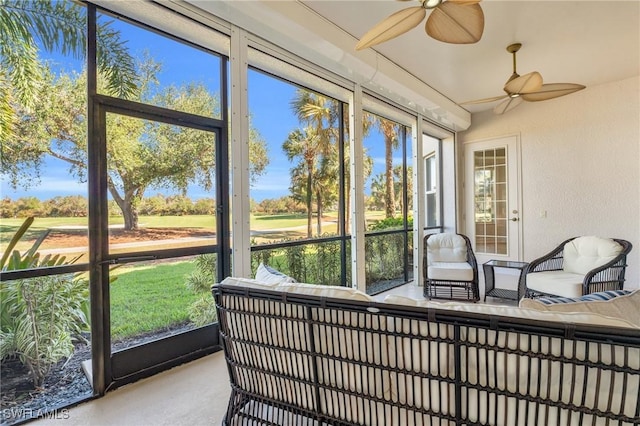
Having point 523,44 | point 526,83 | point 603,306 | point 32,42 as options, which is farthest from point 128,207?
point 523,44

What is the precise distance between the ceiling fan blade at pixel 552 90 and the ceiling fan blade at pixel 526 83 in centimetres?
13

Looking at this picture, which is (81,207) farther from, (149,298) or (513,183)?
Result: (513,183)

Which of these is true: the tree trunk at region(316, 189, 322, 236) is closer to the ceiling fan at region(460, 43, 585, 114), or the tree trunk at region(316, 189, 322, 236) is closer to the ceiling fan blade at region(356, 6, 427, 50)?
the ceiling fan blade at region(356, 6, 427, 50)

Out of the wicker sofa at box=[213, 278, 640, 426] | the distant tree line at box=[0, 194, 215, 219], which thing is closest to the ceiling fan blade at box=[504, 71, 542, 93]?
the wicker sofa at box=[213, 278, 640, 426]

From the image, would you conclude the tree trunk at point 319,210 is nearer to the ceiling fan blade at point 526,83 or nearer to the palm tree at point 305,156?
the palm tree at point 305,156

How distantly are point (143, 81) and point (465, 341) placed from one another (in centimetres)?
263

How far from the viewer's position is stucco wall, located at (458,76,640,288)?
4.54 meters

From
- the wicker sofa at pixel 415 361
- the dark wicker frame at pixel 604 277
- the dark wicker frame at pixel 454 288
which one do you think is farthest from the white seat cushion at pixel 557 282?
the wicker sofa at pixel 415 361

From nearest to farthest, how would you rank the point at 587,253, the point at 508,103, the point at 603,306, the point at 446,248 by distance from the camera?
1. the point at 603,306
2. the point at 587,253
3. the point at 508,103
4. the point at 446,248

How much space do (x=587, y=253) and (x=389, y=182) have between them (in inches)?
101

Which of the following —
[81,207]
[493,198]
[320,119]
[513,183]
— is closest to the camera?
[81,207]

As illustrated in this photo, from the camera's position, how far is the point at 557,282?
3221 mm

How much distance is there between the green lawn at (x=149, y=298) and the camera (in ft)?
7.29

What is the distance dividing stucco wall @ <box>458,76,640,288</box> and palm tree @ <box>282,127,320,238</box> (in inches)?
155
